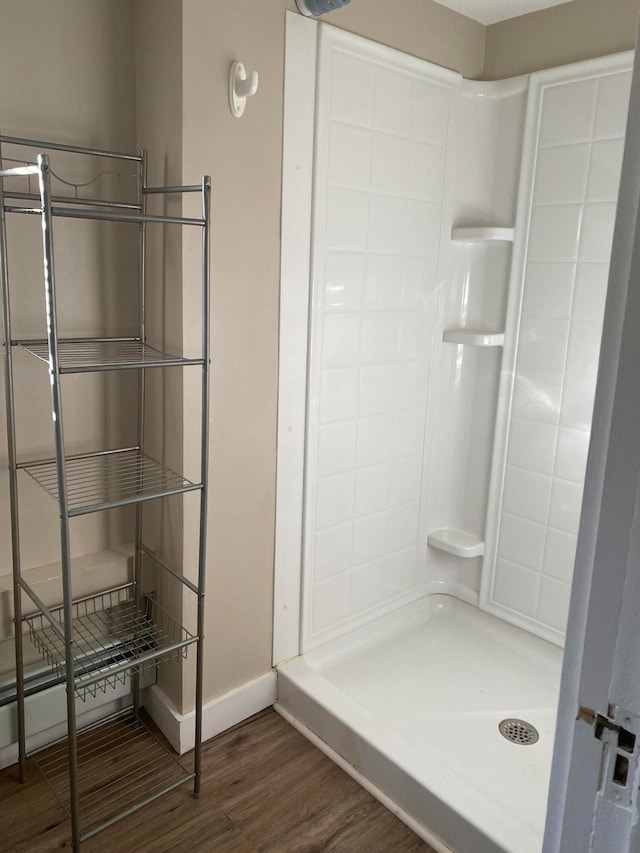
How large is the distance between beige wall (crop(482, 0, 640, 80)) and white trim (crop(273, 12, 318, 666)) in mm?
775

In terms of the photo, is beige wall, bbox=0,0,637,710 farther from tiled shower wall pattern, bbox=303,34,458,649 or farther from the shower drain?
the shower drain

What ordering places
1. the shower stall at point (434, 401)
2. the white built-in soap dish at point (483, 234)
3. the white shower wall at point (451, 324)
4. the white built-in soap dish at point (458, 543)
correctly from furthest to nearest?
the white built-in soap dish at point (458, 543)
the white built-in soap dish at point (483, 234)
the white shower wall at point (451, 324)
the shower stall at point (434, 401)

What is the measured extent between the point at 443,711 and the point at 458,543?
62 cm

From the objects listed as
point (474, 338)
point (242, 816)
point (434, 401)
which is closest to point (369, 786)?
point (242, 816)

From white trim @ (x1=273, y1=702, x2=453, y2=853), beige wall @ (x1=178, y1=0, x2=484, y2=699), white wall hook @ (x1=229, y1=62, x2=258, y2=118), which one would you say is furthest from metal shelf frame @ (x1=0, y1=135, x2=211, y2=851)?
white trim @ (x1=273, y1=702, x2=453, y2=853)

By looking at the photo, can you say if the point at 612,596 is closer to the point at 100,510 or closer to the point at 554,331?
the point at 100,510

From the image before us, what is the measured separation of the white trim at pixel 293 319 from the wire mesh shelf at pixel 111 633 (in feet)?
1.11

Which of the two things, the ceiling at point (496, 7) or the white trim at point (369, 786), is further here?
the ceiling at point (496, 7)

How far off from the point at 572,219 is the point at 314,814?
184 cm

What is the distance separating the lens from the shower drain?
1.95 metres

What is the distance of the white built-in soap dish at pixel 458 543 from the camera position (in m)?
2.45

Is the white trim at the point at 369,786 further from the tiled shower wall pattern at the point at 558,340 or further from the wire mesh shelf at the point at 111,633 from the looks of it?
the tiled shower wall pattern at the point at 558,340

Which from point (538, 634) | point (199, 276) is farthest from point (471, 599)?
point (199, 276)

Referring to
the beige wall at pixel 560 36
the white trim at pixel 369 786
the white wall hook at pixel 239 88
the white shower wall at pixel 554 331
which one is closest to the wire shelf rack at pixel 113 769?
the white trim at pixel 369 786
